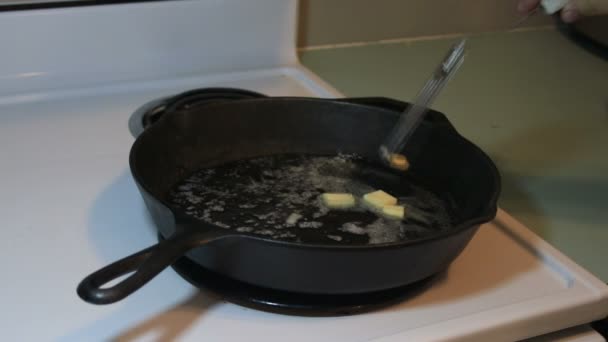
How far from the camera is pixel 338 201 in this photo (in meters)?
0.62

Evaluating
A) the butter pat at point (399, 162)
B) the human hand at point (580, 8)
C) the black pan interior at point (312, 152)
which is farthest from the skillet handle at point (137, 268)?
the human hand at point (580, 8)

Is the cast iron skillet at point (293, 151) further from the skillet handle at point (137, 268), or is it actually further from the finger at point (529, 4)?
the finger at point (529, 4)

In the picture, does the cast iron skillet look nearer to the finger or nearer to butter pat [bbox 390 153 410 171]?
butter pat [bbox 390 153 410 171]

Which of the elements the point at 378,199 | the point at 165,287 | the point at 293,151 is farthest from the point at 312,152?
the point at 165,287

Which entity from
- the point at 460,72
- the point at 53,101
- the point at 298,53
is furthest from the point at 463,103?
the point at 53,101

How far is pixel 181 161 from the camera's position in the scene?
665 mm

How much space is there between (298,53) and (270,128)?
0.36 m

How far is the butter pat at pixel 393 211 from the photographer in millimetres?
611

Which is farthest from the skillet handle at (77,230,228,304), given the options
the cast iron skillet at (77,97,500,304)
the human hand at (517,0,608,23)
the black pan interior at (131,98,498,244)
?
the human hand at (517,0,608,23)

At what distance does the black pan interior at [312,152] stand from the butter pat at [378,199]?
0.05 ft

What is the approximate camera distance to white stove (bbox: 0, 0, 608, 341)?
48 centimetres

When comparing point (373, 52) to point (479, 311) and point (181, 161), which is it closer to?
point (181, 161)

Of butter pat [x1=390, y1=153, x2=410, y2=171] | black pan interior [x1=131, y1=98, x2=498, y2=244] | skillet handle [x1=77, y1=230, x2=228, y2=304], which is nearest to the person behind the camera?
skillet handle [x1=77, y1=230, x2=228, y2=304]

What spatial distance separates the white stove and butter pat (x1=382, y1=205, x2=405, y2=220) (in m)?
0.07
